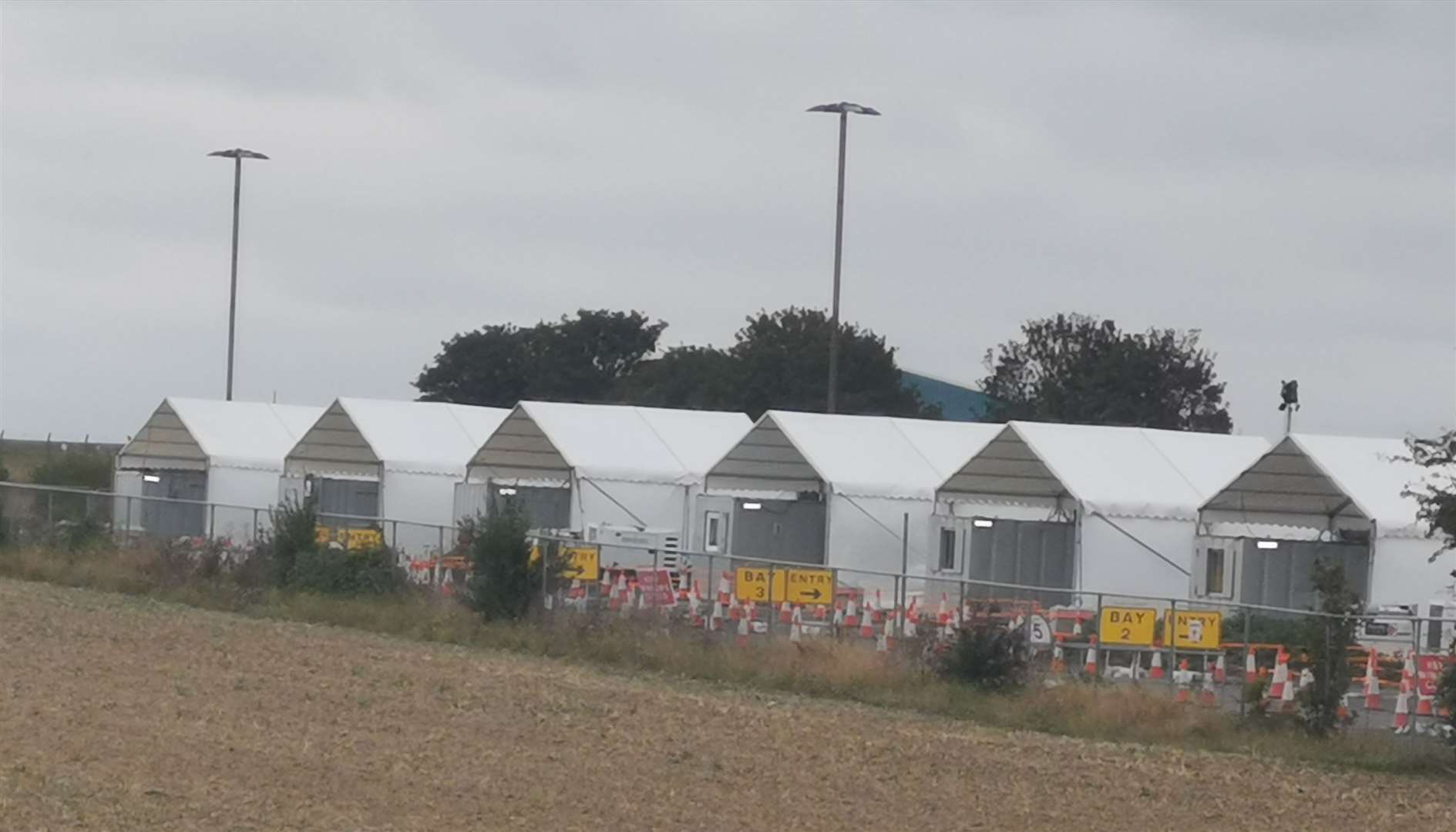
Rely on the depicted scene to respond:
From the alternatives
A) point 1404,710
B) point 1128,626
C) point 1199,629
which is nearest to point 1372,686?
point 1404,710

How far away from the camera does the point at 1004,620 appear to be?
2503 cm

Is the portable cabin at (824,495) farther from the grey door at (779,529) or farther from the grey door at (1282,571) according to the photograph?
the grey door at (1282,571)

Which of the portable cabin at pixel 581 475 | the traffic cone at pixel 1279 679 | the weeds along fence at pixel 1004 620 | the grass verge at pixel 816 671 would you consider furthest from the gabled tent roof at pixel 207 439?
the traffic cone at pixel 1279 679

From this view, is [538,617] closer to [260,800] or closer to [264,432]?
[260,800]

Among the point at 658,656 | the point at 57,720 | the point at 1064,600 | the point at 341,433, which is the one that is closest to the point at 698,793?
the point at 57,720

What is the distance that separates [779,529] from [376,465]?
33.2 feet

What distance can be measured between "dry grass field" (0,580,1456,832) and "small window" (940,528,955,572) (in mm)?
13714

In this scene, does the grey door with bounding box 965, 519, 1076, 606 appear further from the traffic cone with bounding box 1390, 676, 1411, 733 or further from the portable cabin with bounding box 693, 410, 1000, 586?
the traffic cone with bounding box 1390, 676, 1411, 733

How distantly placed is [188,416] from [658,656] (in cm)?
2757

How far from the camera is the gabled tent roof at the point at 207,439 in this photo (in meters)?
50.5

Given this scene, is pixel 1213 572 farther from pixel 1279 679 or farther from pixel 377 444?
pixel 377 444

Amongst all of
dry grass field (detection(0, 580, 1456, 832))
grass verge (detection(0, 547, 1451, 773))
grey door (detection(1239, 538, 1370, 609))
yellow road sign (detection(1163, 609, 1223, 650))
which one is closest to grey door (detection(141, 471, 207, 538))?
grass verge (detection(0, 547, 1451, 773))

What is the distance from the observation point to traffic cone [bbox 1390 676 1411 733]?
2238 centimetres

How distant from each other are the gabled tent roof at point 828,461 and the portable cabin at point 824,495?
0.05 ft
